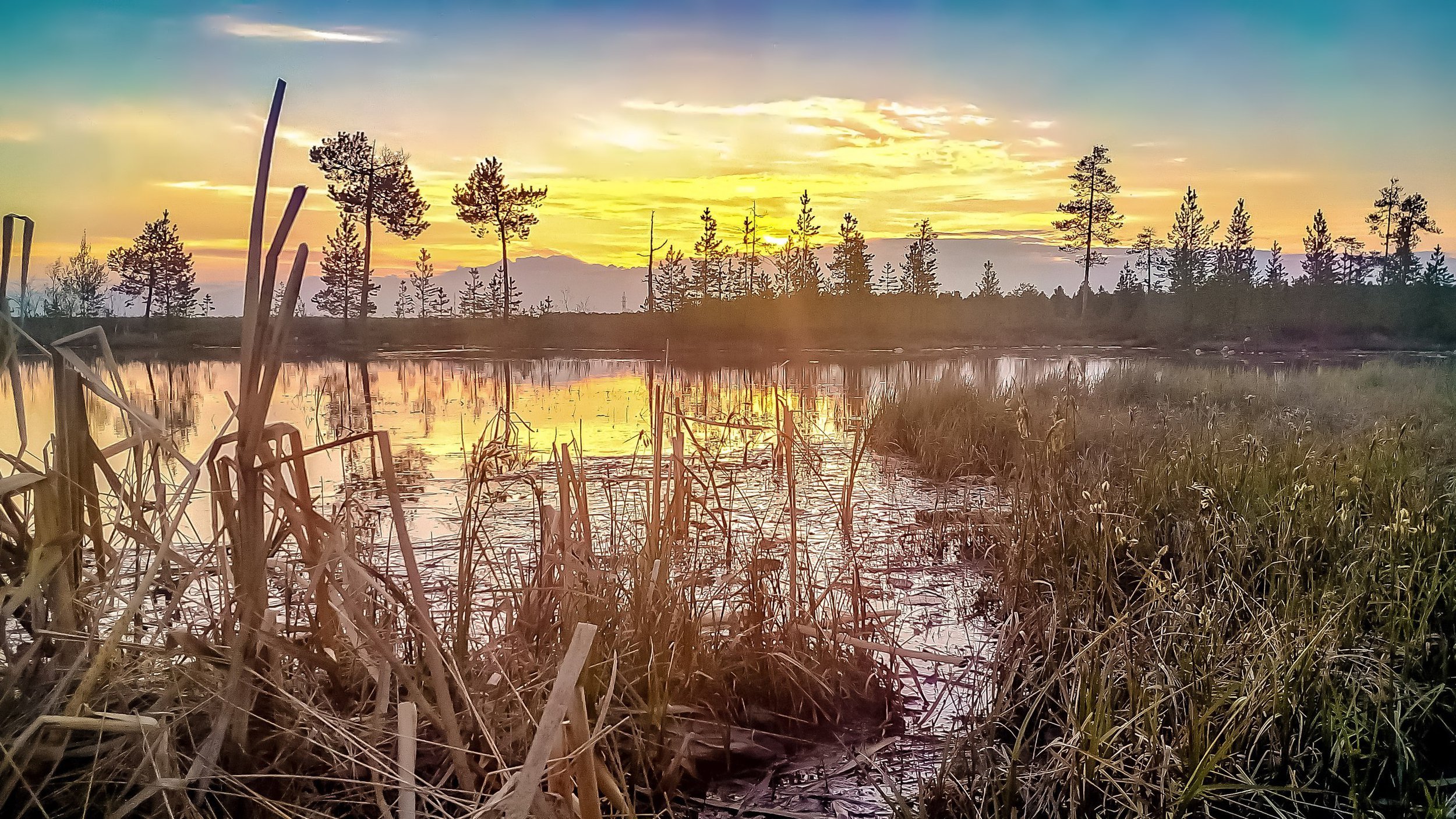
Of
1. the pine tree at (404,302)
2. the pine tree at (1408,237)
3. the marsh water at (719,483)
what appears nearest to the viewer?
the marsh water at (719,483)

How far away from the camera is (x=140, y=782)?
167 cm

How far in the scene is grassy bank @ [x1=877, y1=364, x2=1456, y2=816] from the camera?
97.3 inches

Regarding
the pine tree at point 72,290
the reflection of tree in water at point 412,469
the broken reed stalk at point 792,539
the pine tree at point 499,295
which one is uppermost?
the pine tree at point 499,295

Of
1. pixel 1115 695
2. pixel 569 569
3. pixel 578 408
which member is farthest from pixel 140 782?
pixel 578 408

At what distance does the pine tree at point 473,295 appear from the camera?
53.0m

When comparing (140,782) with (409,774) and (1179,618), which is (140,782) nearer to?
(409,774)

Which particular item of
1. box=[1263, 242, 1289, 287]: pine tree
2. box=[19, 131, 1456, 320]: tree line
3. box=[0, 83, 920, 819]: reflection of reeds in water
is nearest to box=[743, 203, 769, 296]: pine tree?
box=[19, 131, 1456, 320]: tree line

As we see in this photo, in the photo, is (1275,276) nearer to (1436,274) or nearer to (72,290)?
(1436,274)

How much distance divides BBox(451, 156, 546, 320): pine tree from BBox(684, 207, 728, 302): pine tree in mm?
15527

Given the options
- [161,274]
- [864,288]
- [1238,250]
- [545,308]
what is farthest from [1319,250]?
[161,274]

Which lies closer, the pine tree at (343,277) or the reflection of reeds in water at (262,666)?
the reflection of reeds in water at (262,666)

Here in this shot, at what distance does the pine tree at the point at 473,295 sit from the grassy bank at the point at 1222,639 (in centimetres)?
4983

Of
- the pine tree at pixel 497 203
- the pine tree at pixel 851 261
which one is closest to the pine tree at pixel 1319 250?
the pine tree at pixel 851 261

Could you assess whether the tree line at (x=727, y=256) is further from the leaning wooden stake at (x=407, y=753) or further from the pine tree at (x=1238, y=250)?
the leaning wooden stake at (x=407, y=753)
